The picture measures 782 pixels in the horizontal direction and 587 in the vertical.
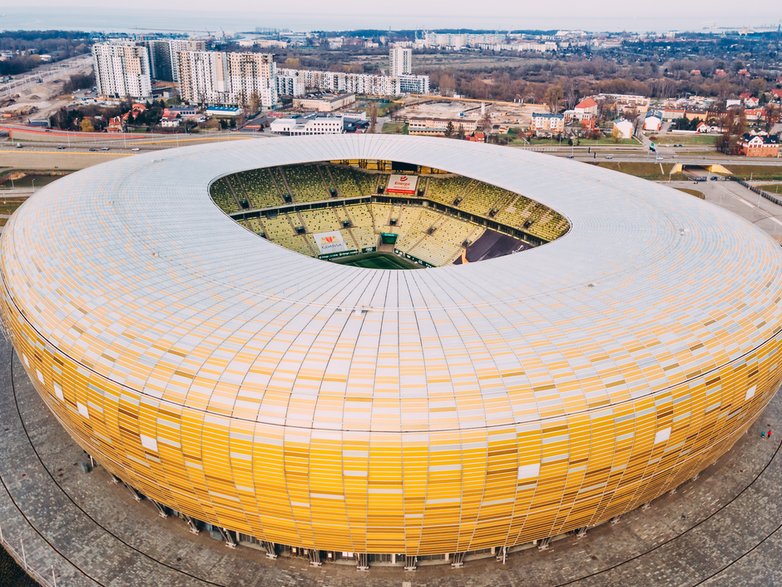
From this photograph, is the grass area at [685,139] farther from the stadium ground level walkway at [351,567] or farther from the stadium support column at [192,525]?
the stadium support column at [192,525]

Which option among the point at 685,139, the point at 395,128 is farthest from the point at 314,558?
the point at 685,139

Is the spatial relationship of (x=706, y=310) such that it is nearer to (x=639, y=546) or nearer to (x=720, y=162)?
(x=639, y=546)

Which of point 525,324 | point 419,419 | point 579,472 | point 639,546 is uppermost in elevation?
point 525,324

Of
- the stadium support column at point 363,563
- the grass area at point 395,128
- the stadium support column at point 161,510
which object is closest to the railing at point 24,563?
the stadium support column at point 161,510

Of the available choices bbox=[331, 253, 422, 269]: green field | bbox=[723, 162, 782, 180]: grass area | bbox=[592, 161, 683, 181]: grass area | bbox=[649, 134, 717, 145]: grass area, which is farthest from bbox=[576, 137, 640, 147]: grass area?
bbox=[331, 253, 422, 269]: green field

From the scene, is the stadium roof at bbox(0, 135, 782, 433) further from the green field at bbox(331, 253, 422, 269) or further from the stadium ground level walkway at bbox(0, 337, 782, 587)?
the green field at bbox(331, 253, 422, 269)

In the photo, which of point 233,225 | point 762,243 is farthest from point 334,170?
point 762,243
